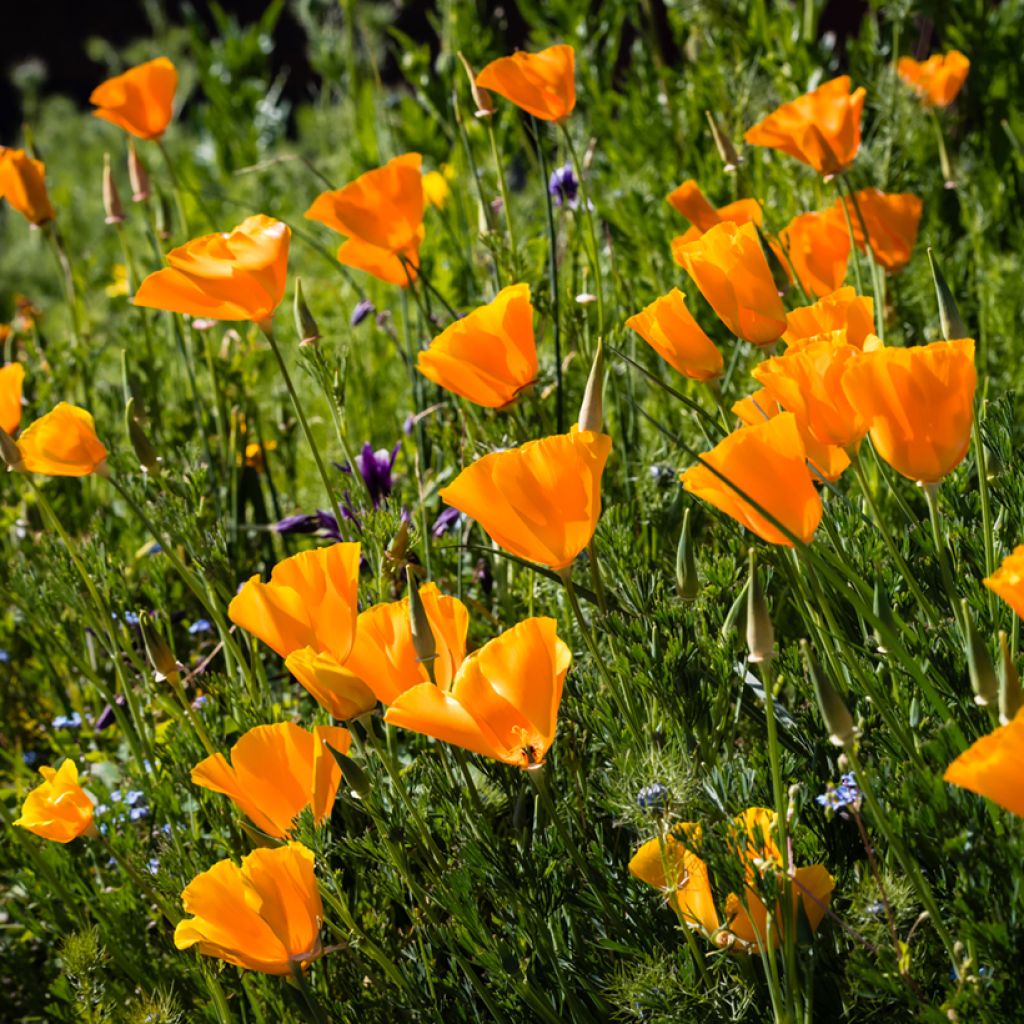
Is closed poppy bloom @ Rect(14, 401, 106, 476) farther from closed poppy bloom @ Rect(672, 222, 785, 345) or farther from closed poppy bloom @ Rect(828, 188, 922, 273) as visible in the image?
closed poppy bloom @ Rect(828, 188, 922, 273)

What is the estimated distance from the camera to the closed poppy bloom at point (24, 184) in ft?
6.07

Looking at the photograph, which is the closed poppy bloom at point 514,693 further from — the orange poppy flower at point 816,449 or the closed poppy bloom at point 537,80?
the closed poppy bloom at point 537,80

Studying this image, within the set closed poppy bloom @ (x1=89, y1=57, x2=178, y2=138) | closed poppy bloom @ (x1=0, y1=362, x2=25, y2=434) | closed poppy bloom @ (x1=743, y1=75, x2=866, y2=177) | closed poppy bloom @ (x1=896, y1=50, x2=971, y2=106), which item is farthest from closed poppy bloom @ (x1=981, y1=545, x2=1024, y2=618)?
closed poppy bloom @ (x1=89, y1=57, x2=178, y2=138)

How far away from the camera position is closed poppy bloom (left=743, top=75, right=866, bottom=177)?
1522 millimetres

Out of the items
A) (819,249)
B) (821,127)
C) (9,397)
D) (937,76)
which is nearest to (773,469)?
(819,249)

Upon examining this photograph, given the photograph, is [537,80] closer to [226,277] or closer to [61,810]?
[226,277]

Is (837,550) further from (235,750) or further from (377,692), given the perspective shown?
(235,750)

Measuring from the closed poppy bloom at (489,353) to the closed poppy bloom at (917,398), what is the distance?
1.26ft

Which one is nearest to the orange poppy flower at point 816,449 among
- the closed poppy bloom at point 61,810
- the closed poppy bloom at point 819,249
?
the closed poppy bloom at point 819,249

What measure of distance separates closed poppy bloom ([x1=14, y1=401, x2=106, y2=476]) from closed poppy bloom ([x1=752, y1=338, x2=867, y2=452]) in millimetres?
710

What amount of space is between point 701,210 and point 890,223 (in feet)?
0.86

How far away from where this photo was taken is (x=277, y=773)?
104 centimetres

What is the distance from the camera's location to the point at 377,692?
1.05 metres

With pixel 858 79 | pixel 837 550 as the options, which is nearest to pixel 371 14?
pixel 858 79
